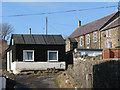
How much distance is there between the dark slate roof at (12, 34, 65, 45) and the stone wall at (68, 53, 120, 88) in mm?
9483

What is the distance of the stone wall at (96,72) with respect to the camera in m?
11.3

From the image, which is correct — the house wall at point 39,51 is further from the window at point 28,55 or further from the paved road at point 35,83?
the paved road at point 35,83

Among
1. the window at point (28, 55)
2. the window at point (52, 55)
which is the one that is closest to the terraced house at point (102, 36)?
the window at point (52, 55)

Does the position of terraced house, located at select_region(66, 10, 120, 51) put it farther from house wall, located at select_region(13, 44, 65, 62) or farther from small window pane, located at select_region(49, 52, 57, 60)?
small window pane, located at select_region(49, 52, 57, 60)

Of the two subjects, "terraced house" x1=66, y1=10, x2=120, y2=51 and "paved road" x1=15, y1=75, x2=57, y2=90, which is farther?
"terraced house" x1=66, y1=10, x2=120, y2=51

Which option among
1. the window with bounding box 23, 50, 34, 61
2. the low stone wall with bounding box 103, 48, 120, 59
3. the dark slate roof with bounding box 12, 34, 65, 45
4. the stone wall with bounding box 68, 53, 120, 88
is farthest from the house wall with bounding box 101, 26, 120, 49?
the low stone wall with bounding box 103, 48, 120, 59

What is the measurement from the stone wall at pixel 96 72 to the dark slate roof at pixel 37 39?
948cm

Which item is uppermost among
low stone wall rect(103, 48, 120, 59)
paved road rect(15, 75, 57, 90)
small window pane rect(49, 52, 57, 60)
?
low stone wall rect(103, 48, 120, 59)

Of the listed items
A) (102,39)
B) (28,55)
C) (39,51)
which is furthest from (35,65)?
(102,39)

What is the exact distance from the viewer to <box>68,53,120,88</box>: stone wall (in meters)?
11.3

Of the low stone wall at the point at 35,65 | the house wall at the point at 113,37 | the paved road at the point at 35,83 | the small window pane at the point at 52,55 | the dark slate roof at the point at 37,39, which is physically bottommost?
the paved road at the point at 35,83

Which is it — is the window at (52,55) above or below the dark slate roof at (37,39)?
below

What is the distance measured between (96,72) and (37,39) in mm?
14342

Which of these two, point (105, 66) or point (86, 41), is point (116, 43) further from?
point (105, 66)
